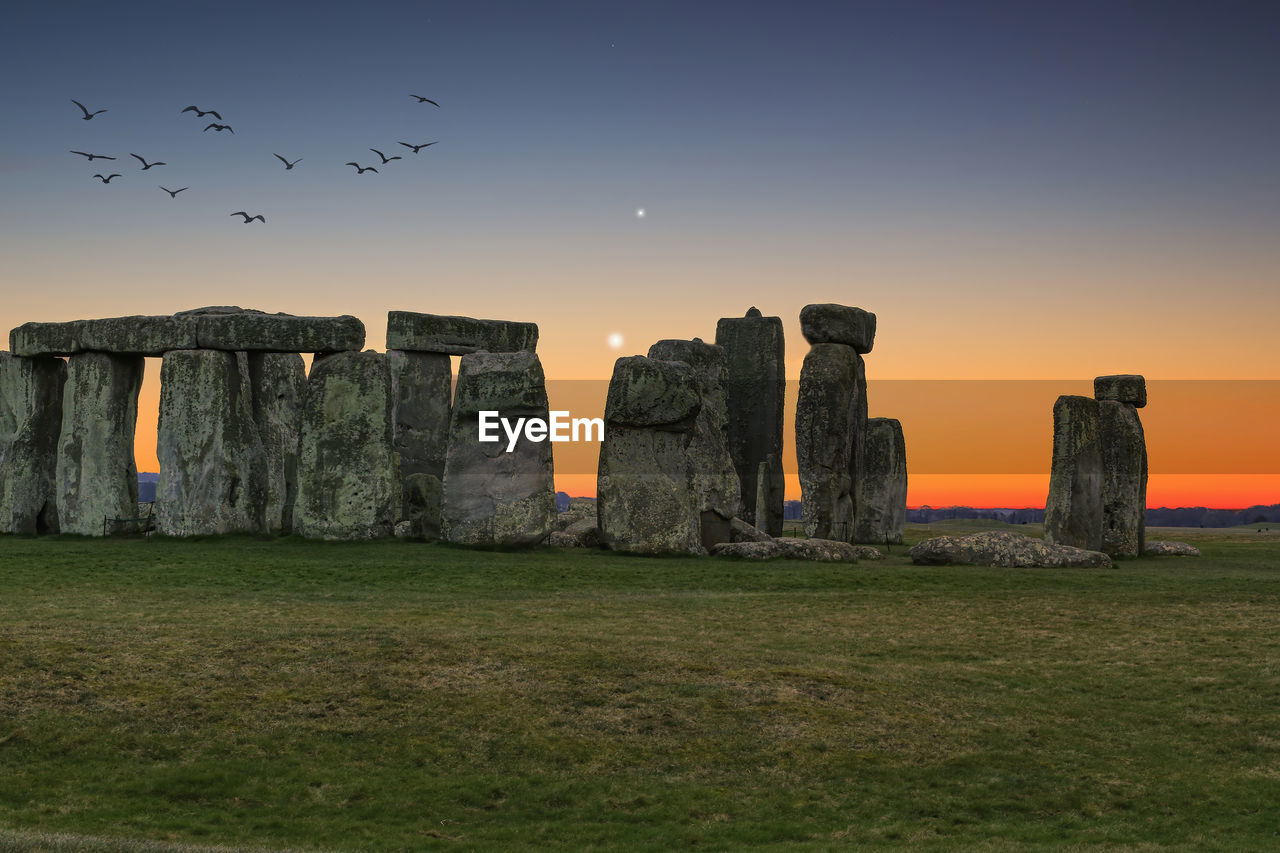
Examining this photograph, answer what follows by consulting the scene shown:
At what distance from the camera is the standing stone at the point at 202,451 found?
2339 centimetres

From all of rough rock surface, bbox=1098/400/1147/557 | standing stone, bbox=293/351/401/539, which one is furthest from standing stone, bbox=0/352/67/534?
rough rock surface, bbox=1098/400/1147/557

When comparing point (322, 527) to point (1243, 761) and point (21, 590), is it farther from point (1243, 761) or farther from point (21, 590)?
point (1243, 761)

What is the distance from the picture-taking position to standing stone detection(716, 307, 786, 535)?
96.1 ft

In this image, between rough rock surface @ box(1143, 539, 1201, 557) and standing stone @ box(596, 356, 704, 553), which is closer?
standing stone @ box(596, 356, 704, 553)

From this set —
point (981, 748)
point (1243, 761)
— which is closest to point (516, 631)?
point (981, 748)

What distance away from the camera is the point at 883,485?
1149 inches

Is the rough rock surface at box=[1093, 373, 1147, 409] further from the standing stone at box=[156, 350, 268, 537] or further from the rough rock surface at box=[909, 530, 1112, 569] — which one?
the standing stone at box=[156, 350, 268, 537]

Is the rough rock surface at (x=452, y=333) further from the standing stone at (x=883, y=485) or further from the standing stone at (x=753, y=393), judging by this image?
the standing stone at (x=883, y=485)

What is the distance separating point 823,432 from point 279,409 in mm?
11852

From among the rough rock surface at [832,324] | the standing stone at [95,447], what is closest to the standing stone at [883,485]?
the rough rock surface at [832,324]

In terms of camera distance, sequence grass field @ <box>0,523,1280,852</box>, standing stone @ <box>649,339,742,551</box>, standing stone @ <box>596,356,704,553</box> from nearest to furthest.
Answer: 1. grass field @ <box>0,523,1280,852</box>
2. standing stone @ <box>596,356,704,553</box>
3. standing stone @ <box>649,339,742,551</box>

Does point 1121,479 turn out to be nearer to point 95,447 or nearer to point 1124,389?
point 1124,389

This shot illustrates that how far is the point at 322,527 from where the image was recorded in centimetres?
2264

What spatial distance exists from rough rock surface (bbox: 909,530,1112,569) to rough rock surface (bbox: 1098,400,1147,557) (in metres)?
3.22
